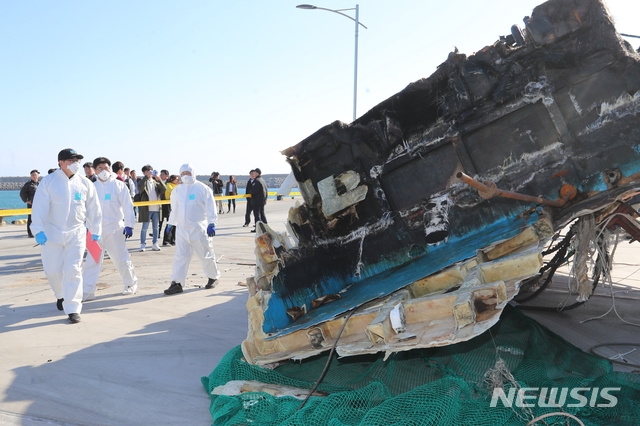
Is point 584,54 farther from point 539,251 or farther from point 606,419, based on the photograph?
point 606,419

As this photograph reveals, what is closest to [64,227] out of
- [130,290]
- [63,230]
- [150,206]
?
[63,230]

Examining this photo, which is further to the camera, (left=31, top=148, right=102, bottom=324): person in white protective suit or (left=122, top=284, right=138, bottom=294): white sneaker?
(left=122, top=284, right=138, bottom=294): white sneaker

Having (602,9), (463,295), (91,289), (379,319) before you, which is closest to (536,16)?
(602,9)

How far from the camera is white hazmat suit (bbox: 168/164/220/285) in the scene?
23.2 feet

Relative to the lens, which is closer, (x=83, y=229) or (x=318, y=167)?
(x=318, y=167)

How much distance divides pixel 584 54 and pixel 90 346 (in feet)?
16.0

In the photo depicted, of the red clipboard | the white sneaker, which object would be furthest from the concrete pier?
the red clipboard

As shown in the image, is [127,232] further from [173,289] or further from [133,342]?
[133,342]

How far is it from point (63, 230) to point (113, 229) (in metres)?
1.49

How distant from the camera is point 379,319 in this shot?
10.3 ft

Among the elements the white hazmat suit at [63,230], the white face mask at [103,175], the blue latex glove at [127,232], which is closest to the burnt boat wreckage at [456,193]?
the white hazmat suit at [63,230]

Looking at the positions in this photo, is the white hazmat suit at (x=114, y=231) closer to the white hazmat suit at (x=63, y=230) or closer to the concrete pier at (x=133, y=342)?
the concrete pier at (x=133, y=342)

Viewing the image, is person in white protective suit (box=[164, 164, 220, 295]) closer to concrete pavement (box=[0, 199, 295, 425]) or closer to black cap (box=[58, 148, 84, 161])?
concrete pavement (box=[0, 199, 295, 425])

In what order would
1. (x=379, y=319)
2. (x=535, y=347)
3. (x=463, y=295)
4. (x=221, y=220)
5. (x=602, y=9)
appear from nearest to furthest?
(x=463, y=295) < (x=379, y=319) < (x=602, y=9) < (x=535, y=347) < (x=221, y=220)
